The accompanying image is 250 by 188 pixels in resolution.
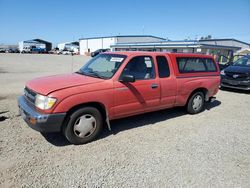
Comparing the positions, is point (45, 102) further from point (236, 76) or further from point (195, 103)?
point (236, 76)

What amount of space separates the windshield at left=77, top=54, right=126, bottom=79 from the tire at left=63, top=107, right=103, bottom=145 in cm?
82

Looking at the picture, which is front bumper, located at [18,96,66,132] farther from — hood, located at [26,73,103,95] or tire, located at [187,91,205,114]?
tire, located at [187,91,205,114]

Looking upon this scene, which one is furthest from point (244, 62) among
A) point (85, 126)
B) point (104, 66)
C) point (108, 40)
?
point (108, 40)

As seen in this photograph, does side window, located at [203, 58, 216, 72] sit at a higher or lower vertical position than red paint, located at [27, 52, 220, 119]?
higher

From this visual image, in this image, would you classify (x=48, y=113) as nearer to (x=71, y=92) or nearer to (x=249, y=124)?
(x=71, y=92)

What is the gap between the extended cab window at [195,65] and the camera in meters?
5.47

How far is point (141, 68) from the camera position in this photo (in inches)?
187

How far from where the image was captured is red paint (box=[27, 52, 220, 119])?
3.72m

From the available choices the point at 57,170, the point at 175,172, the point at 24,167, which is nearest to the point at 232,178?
the point at 175,172

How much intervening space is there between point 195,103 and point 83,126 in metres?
3.57

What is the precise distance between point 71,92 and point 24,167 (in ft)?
4.63

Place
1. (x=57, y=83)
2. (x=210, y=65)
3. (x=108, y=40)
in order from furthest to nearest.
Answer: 1. (x=108, y=40)
2. (x=210, y=65)
3. (x=57, y=83)

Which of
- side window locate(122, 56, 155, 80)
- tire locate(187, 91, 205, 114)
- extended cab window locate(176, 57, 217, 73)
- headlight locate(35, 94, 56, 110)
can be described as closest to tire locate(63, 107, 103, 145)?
headlight locate(35, 94, 56, 110)

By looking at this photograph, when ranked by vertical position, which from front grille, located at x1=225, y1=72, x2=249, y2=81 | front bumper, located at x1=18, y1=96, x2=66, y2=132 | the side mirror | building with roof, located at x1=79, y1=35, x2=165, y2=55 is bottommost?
front bumper, located at x1=18, y1=96, x2=66, y2=132
